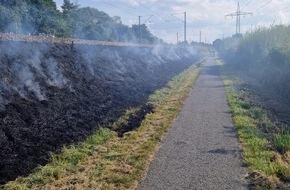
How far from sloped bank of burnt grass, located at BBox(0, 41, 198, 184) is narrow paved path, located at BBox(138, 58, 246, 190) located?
219cm

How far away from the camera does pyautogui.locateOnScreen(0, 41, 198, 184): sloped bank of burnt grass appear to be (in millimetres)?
7523

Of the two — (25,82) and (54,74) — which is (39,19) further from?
(25,82)

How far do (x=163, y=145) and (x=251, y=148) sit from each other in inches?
73.3

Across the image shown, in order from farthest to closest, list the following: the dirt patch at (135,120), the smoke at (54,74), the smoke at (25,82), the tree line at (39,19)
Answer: the tree line at (39,19), the smoke at (54,74), the smoke at (25,82), the dirt patch at (135,120)

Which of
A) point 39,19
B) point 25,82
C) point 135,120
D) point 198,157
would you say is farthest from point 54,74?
point 39,19

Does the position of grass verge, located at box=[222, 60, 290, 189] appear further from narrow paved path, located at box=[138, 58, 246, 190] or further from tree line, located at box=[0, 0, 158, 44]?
tree line, located at box=[0, 0, 158, 44]

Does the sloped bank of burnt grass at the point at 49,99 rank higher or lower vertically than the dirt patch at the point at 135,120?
higher

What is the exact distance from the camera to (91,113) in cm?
1120

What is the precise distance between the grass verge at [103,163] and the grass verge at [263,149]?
6.20ft

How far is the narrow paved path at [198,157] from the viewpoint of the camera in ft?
19.0

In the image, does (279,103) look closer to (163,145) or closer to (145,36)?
(163,145)

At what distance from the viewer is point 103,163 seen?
687 centimetres

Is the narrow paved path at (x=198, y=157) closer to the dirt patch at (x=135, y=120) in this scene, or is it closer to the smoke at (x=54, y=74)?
the dirt patch at (x=135, y=120)

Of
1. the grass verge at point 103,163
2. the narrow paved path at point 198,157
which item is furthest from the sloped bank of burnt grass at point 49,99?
the narrow paved path at point 198,157
